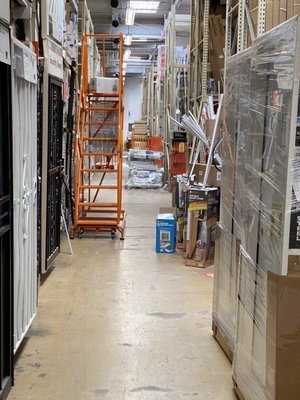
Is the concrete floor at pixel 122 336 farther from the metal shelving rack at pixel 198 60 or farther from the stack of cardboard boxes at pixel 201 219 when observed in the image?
the metal shelving rack at pixel 198 60

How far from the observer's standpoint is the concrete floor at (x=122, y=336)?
8.75 feet

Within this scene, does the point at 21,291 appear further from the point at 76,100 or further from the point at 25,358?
the point at 76,100

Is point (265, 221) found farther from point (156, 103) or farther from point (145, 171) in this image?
point (156, 103)

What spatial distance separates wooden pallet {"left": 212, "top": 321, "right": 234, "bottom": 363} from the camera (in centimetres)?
300

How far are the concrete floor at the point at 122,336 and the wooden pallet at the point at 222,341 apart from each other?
53mm

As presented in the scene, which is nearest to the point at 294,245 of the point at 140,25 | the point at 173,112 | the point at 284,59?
the point at 284,59

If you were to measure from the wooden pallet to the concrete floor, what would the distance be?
0.17ft

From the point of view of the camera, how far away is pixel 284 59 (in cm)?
201

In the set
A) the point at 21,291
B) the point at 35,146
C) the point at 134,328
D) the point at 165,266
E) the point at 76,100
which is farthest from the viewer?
the point at 76,100

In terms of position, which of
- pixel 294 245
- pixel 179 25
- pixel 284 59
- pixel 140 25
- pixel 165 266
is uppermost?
pixel 140 25

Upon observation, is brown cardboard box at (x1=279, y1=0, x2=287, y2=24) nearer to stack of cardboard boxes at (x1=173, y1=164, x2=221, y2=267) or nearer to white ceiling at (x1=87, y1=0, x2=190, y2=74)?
stack of cardboard boxes at (x1=173, y1=164, x2=221, y2=267)

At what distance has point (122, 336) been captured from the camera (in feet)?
11.0

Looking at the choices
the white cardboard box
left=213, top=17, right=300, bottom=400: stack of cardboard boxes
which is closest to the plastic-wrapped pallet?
the white cardboard box

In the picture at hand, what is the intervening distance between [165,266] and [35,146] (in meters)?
2.50
